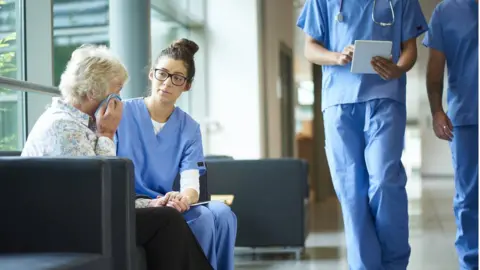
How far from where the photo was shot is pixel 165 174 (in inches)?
110

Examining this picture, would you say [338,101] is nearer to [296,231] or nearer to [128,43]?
[296,231]

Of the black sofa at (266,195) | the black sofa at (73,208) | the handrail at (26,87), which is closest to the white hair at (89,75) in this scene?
the black sofa at (73,208)

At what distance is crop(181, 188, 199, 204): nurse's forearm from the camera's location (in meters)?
2.67

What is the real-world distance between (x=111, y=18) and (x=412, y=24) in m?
2.39

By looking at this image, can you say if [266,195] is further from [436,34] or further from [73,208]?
[73,208]

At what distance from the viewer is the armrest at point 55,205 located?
215 cm

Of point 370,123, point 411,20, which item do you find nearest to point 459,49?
point 411,20

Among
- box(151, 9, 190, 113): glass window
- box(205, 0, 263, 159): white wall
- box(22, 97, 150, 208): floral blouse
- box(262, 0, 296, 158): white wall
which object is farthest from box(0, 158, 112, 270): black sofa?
box(262, 0, 296, 158): white wall

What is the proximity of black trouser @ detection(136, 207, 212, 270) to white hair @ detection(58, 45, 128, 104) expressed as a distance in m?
0.41

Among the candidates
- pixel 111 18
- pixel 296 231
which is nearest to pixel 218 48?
pixel 111 18

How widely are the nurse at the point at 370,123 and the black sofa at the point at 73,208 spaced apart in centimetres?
109

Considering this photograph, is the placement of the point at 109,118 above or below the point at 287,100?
below

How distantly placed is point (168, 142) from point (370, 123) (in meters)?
0.78

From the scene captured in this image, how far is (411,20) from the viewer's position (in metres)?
3.05
